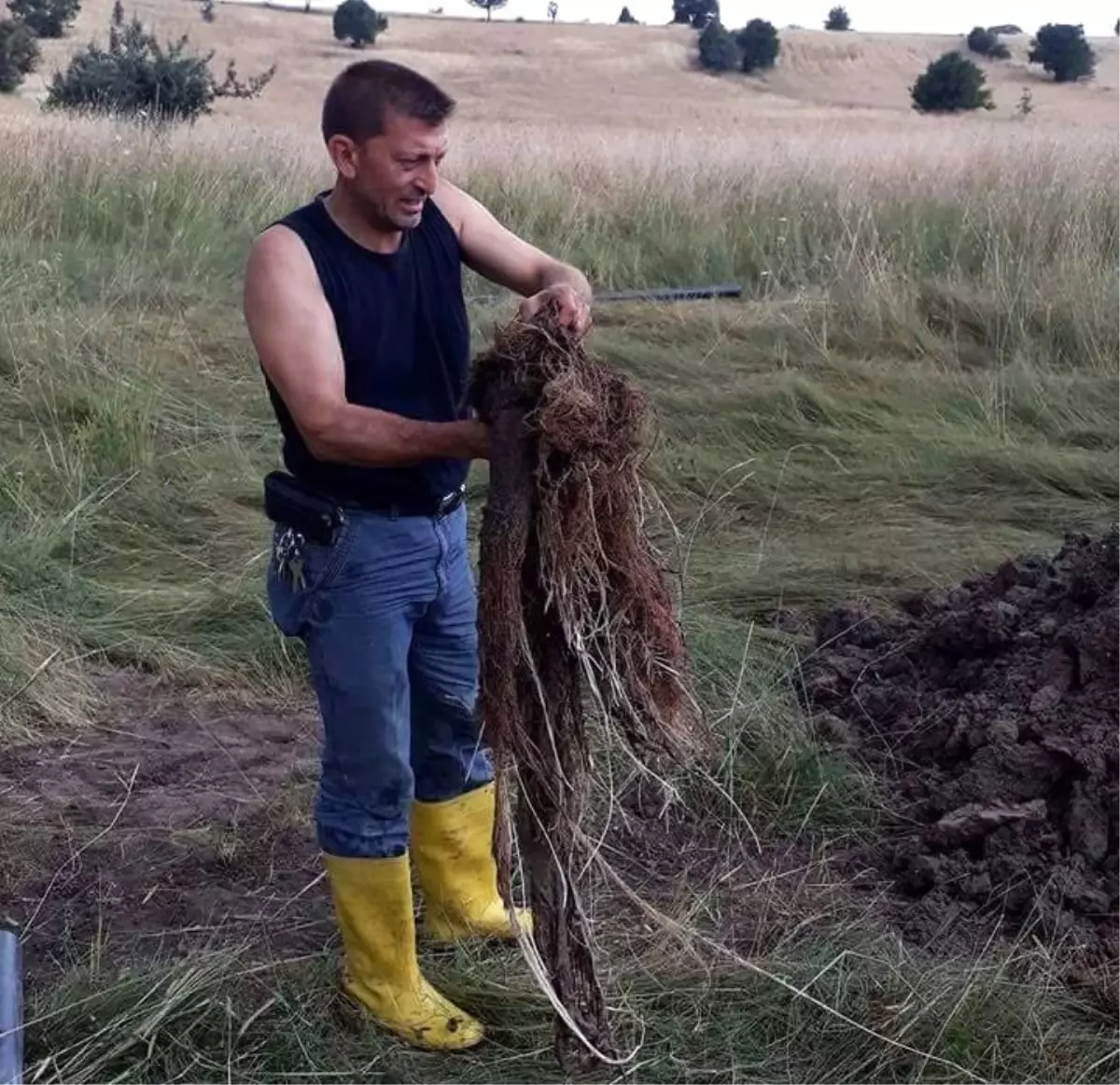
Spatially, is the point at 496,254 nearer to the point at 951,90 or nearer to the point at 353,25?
the point at 951,90

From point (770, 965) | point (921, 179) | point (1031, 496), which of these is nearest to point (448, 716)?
point (770, 965)

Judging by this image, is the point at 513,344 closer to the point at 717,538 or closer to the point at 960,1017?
the point at 960,1017

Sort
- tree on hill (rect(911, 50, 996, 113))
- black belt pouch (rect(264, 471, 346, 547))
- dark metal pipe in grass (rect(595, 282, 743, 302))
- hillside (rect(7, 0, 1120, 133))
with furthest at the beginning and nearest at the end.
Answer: hillside (rect(7, 0, 1120, 133)) < tree on hill (rect(911, 50, 996, 113)) < dark metal pipe in grass (rect(595, 282, 743, 302)) < black belt pouch (rect(264, 471, 346, 547))

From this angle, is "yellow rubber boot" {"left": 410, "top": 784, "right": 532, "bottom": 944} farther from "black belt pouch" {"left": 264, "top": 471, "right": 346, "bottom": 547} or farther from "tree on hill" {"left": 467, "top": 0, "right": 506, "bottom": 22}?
"tree on hill" {"left": 467, "top": 0, "right": 506, "bottom": 22}

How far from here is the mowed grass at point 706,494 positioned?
9.27 feet

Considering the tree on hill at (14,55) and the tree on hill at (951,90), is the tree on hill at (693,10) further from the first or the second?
the tree on hill at (14,55)

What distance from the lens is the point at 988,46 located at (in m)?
56.8

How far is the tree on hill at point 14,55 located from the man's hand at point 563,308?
29359mm

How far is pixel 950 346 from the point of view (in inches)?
305

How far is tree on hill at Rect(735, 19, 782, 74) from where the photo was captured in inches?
2103

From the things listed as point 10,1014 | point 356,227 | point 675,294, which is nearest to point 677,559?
point 356,227

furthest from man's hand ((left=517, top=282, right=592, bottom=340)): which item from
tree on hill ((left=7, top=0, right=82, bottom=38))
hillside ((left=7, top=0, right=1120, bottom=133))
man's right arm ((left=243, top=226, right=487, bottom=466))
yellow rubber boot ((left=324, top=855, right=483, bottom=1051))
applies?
tree on hill ((left=7, top=0, right=82, bottom=38))

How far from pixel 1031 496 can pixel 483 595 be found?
3.95 meters

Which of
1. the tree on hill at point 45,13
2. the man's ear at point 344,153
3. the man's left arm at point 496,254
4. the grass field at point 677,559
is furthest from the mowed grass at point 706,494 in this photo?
the tree on hill at point 45,13
